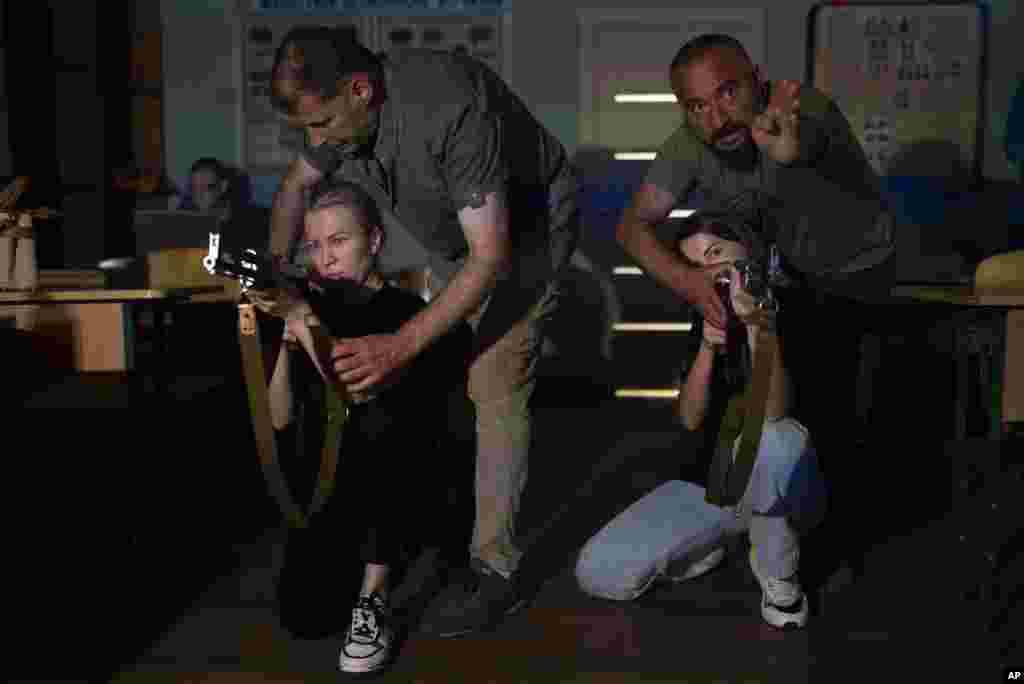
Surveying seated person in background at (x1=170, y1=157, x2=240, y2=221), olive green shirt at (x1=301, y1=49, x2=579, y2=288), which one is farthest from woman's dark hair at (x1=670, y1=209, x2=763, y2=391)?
seated person in background at (x1=170, y1=157, x2=240, y2=221)

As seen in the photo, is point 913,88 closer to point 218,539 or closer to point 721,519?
point 721,519

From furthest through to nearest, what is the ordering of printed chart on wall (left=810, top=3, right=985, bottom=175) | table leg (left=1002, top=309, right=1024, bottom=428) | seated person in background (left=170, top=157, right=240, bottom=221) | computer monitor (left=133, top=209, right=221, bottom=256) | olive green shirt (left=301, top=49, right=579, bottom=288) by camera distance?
printed chart on wall (left=810, top=3, right=985, bottom=175) → seated person in background (left=170, top=157, right=240, bottom=221) → computer monitor (left=133, top=209, right=221, bottom=256) → table leg (left=1002, top=309, right=1024, bottom=428) → olive green shirt (left=301, top=49, right=579, bottom=288)

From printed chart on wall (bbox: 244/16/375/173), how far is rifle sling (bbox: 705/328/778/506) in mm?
3981

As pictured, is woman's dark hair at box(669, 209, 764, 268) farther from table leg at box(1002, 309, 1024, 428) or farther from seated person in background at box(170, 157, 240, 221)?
seated person in background at box(170, 157, 240, 221)

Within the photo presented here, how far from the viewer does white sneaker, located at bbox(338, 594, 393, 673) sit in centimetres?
196

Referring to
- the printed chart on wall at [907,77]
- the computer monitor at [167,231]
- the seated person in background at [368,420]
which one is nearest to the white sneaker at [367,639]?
the seated person in background at [368,420]

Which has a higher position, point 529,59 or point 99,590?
point 529,59

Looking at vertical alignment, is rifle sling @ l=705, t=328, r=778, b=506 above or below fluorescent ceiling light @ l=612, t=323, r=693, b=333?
above

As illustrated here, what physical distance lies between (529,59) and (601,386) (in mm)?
1693

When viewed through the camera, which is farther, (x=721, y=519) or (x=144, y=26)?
(x=144, y=26)

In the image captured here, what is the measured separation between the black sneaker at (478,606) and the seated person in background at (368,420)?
125mm

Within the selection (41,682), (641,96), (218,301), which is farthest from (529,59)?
(41,682)

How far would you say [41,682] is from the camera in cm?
193

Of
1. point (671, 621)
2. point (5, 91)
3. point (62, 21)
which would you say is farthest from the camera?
point (62, 21)
